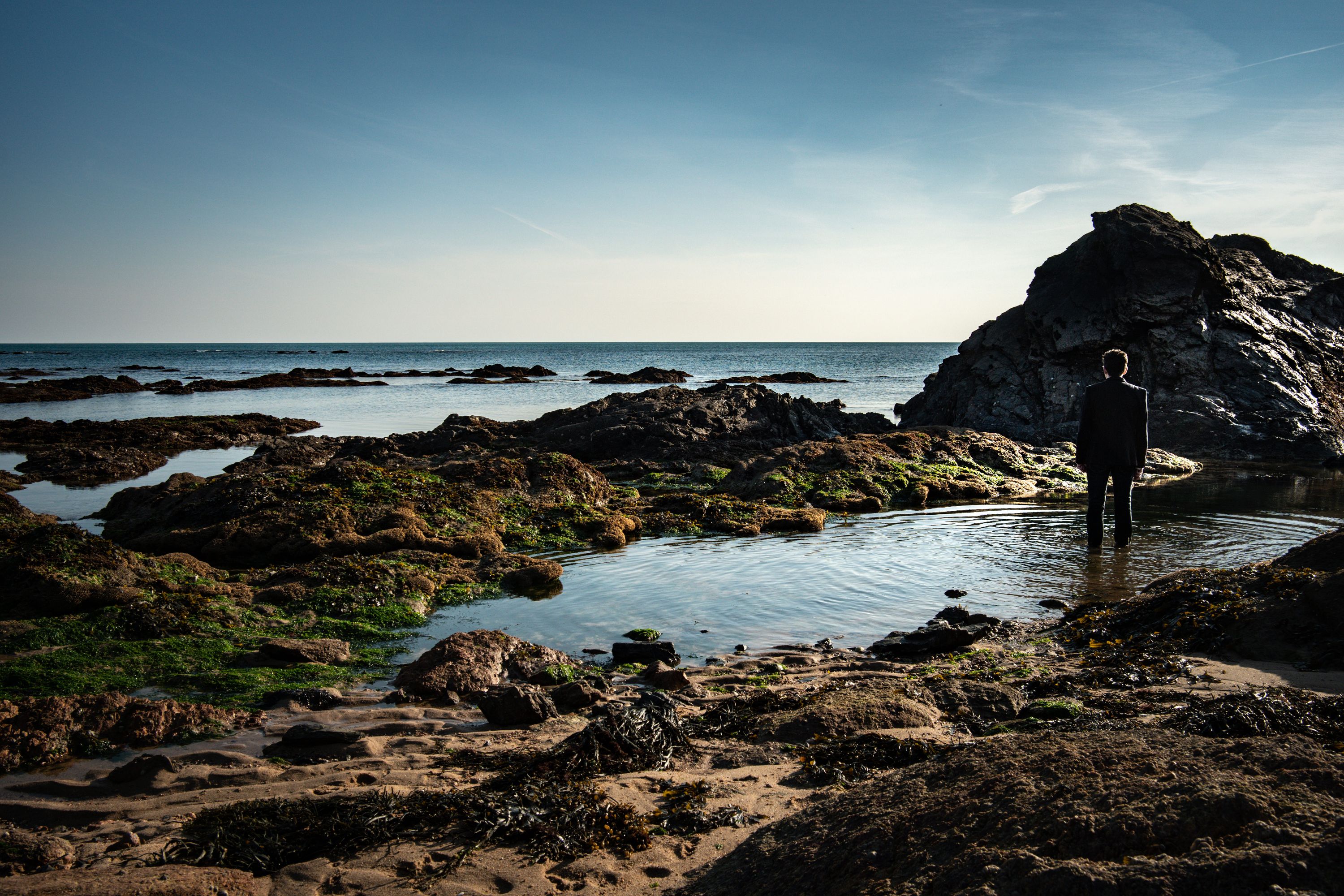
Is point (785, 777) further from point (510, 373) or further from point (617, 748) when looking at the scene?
point (510, 373)

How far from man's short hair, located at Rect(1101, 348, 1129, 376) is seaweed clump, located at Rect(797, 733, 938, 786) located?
696 cm

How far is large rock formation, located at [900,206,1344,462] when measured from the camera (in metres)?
21.5

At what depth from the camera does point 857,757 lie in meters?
4.27

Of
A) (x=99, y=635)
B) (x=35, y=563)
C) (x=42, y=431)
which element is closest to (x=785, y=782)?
(x=99, y=635)

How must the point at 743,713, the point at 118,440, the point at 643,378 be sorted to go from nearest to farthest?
the point at 743,713 < the point at 118,440 < the point at 643,378

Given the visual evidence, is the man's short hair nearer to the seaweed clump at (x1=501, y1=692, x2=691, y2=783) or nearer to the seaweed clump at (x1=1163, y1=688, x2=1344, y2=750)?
the seaweed clump at (x1=1163, y1=688, x2=1344, y2=750)

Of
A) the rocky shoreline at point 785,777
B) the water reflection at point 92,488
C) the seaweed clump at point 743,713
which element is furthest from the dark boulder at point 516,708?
the water reflection at point 92,488

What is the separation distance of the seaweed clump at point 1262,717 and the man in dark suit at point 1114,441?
6.18 meters

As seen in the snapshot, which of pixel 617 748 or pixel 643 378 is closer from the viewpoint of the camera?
pixel 617 748

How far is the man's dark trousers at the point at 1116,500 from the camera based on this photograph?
9.89m

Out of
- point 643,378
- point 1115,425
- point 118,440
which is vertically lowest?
point 118,440

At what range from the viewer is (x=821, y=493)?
15.0 metres

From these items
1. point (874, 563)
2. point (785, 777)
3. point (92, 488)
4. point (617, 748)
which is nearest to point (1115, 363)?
point (874, 563)

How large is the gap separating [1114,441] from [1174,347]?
15403 millimetres
